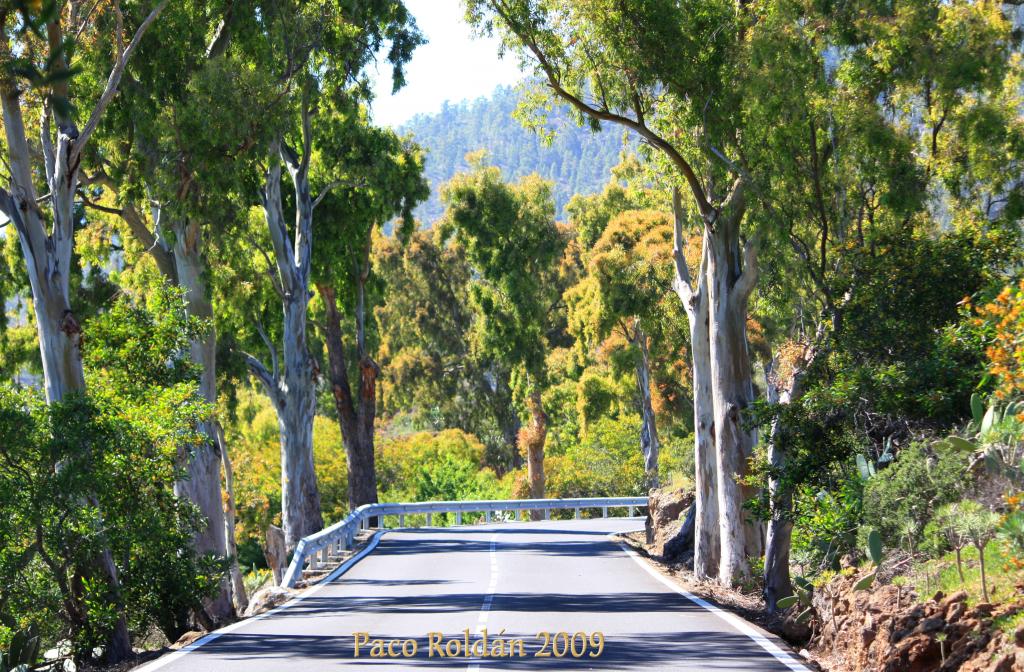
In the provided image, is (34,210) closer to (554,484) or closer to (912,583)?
(912,583)

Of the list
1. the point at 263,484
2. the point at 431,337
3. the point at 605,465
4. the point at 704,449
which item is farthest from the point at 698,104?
the point at 431,337

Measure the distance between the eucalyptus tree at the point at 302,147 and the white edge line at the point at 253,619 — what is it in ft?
11.4

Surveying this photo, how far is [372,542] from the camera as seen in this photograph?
101ft

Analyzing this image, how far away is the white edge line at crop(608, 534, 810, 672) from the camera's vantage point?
1055 cm

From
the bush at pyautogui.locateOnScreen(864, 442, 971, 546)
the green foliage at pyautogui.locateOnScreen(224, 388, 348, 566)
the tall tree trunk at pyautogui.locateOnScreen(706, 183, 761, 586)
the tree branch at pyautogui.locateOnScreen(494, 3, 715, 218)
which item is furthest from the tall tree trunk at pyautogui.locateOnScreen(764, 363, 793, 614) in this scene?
the green foliage at pyautogui.locateOnScreen(224, 388, 348, 566)

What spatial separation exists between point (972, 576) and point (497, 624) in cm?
565

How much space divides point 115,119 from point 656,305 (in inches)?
805

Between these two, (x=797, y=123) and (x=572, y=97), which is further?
(x=572, y=97)

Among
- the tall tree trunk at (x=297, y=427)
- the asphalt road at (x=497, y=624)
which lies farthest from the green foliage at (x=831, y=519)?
the tall tree trunk at (x=297, y=427)

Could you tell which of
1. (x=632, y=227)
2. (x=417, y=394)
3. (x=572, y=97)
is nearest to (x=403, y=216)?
(x=632, y=227)

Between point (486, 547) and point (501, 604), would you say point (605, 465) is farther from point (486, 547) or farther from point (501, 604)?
point (501, 604)

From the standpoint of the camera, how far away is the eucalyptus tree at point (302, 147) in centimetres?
2655

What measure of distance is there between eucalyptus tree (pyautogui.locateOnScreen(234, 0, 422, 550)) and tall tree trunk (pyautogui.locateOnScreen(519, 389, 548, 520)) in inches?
720

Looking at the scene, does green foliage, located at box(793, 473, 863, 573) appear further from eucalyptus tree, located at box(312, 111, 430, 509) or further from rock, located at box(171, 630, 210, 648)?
eucalyptus tree, located at box(312, 111, 430, 509)
